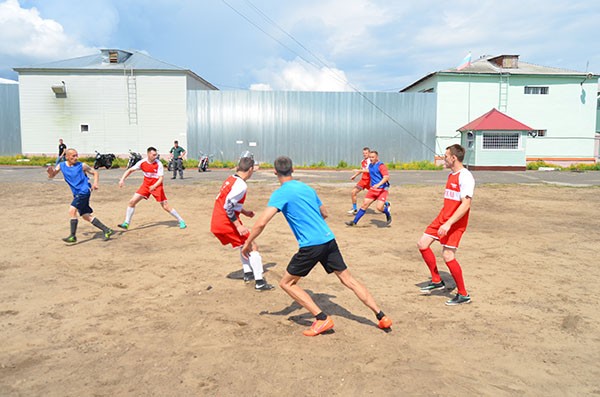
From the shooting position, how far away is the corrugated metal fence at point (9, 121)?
110ft

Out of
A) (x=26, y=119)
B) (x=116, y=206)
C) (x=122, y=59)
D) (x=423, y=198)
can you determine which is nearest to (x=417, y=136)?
(x=423, y=198)

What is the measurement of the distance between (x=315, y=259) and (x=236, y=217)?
2003 millimetres

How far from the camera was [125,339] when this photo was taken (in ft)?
14.6

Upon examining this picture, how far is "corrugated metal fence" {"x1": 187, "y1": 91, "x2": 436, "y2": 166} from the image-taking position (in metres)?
33.0

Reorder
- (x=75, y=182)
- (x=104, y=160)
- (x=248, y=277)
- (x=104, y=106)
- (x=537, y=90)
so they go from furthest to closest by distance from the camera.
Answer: (x=537, y=90) → (x=104, y=106) → (x=104, y=160) → (x=75, y=182) → (x=248, y=277)

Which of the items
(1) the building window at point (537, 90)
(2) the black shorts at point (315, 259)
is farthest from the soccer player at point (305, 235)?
(1) the building window at point (537, 90)

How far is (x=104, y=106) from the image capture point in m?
32.7

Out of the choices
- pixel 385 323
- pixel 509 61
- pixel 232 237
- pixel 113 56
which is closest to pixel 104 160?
pixel 113 56

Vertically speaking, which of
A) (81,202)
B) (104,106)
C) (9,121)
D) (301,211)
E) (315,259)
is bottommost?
(315,259)

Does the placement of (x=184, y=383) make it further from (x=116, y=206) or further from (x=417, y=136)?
(x=417, y=136)

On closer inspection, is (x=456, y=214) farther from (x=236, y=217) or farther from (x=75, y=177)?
(x=75, y=177)

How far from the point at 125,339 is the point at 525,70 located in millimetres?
36940

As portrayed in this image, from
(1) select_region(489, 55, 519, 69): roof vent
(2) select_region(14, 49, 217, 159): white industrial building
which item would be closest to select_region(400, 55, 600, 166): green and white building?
(1) select_region(489, 55, 519, 69): roof vent

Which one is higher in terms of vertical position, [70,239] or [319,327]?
[70,239]
